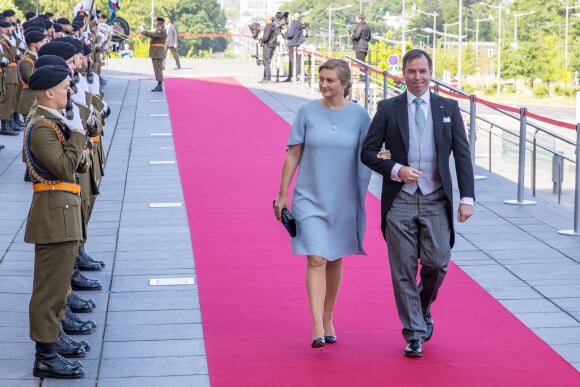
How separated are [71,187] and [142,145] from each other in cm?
1165

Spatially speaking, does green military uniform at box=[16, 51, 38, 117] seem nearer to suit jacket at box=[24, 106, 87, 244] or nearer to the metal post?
the metal post

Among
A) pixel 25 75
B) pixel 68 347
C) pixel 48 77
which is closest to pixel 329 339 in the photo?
pixel 68 347

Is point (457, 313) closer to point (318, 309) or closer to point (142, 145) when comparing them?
point (318, 309)

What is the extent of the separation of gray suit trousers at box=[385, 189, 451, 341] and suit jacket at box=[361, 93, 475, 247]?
7 cm

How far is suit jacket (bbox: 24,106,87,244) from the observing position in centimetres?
699

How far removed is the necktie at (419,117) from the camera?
7.54m

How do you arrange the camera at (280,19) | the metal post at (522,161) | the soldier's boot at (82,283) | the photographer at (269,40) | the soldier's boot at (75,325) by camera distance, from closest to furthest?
the soldier's boot at (75,325), the soldier's boot at (82,283), the metal post at (522,161), the photographer at (269,40), the camera at (280,19)

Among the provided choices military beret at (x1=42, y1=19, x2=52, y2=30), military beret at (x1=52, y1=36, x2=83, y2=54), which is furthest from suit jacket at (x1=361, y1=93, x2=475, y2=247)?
military beret at (x1=42, y1=19, x2=52, y2=30)

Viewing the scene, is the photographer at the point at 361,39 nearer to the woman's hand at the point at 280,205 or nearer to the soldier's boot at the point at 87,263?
the soldier's boot at the point at 87,263

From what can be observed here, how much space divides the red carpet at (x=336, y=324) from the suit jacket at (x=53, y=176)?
3.99ft

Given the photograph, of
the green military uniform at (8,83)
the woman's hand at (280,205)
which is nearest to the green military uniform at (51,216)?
the woman's hand at (280,205)

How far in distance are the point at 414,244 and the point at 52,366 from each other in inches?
90.0

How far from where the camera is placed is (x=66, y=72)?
7.12 meters

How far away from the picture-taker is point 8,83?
1823cm
